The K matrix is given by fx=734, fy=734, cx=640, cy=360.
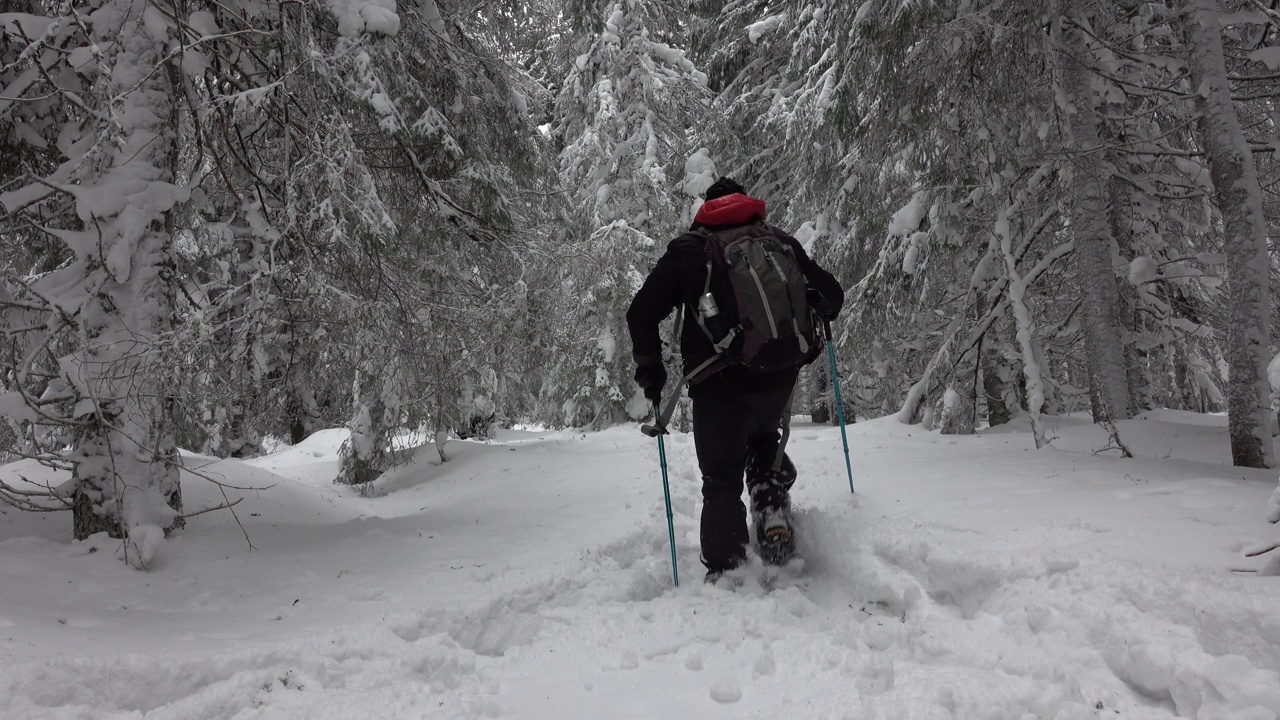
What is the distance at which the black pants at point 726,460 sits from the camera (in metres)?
3.93

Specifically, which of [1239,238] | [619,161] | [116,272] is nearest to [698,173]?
[619,161]

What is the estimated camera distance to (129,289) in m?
4.30

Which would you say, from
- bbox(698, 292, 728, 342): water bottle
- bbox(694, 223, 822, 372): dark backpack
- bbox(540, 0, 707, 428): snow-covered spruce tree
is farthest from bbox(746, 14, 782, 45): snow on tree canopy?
bbox(698, 292, 728, 342): water bottle

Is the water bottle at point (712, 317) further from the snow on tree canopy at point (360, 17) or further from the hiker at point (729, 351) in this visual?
the snow on tree canopy at point (360, 17)

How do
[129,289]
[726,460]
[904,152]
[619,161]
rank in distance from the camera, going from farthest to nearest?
[619,161] < [904,152] < [129,289] < [726,460]

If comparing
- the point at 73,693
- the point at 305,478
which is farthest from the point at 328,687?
the point at 305,478

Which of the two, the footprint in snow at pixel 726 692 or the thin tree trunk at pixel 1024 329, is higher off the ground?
the thin tree trunk at pixel 1024 329

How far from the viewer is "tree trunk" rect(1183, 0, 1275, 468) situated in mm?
5203

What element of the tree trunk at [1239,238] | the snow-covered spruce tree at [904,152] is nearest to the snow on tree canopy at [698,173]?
the snow-covered spruce tree at [904,152]

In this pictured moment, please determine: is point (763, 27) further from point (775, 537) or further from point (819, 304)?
point (775, 537)

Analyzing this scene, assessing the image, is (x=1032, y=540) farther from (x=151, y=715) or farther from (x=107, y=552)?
(x=107, y=552)

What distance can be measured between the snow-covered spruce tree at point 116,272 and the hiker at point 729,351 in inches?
106

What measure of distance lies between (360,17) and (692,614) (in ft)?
12.2

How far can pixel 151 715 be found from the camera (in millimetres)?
2422
